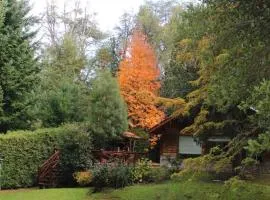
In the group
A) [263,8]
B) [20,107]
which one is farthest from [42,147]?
[263,8]

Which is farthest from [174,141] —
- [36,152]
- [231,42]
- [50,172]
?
[231,42]

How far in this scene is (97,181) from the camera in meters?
21.6

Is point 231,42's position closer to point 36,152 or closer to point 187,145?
point 36,152

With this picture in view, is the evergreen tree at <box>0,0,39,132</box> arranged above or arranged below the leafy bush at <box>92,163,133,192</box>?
above

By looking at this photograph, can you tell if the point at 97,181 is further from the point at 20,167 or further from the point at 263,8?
the point at 263,8

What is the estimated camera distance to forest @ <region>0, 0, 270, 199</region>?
456 inches

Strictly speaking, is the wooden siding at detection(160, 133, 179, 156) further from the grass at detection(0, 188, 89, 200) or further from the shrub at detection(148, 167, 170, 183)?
the grass at detection(0, 188, 89, 200)

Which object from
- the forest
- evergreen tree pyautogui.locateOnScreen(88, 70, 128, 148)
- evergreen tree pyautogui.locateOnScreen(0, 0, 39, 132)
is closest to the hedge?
the forest

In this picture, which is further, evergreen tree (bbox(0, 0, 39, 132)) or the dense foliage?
evergreen tree (bbox(0, 0, 39, 132))

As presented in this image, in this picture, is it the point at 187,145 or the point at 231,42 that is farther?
the point at 187,145

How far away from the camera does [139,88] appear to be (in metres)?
38.0

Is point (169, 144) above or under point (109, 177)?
above

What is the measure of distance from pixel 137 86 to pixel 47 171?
612 inches

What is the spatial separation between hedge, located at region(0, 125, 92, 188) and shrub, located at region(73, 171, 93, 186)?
94cm
